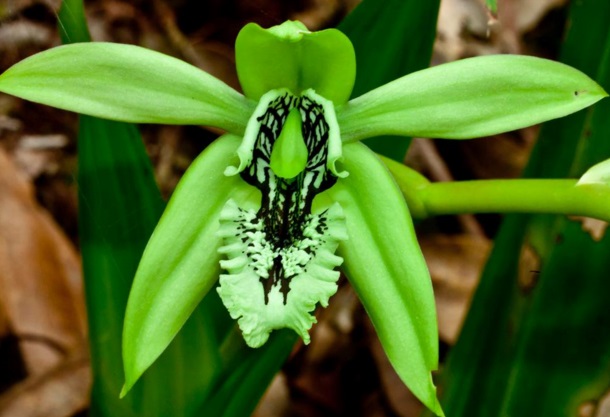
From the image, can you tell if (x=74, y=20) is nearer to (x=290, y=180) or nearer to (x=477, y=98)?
(x=290, y=180)

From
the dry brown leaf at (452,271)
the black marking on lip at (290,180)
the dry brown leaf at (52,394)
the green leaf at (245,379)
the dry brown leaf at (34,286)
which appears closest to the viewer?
the black marking on lip at (290,180)

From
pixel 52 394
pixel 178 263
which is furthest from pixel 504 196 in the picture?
pixel 52 394

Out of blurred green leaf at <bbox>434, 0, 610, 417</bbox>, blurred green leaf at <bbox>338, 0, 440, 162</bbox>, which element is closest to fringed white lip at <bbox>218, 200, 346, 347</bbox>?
blurred green leaf at <bbox>338, 0, 440, 162</bbox>

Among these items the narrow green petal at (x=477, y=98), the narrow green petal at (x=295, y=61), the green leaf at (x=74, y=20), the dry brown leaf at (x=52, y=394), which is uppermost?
the narrow green petal at (x=477, y=98)

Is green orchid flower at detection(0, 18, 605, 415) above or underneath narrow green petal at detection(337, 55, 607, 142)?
underneath

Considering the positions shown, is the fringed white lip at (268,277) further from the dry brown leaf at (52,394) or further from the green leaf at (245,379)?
the dry brown leaf at (52,394)

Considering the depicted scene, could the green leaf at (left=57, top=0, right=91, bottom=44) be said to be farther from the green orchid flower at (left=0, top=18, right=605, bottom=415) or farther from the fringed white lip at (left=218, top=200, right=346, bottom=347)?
the fringed white lip at (left=218, top=200, right=346, bottom=347)

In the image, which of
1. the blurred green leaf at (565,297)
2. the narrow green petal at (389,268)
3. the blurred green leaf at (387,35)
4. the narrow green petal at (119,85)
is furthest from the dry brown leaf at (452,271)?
the narrow green petal at (119,85)
